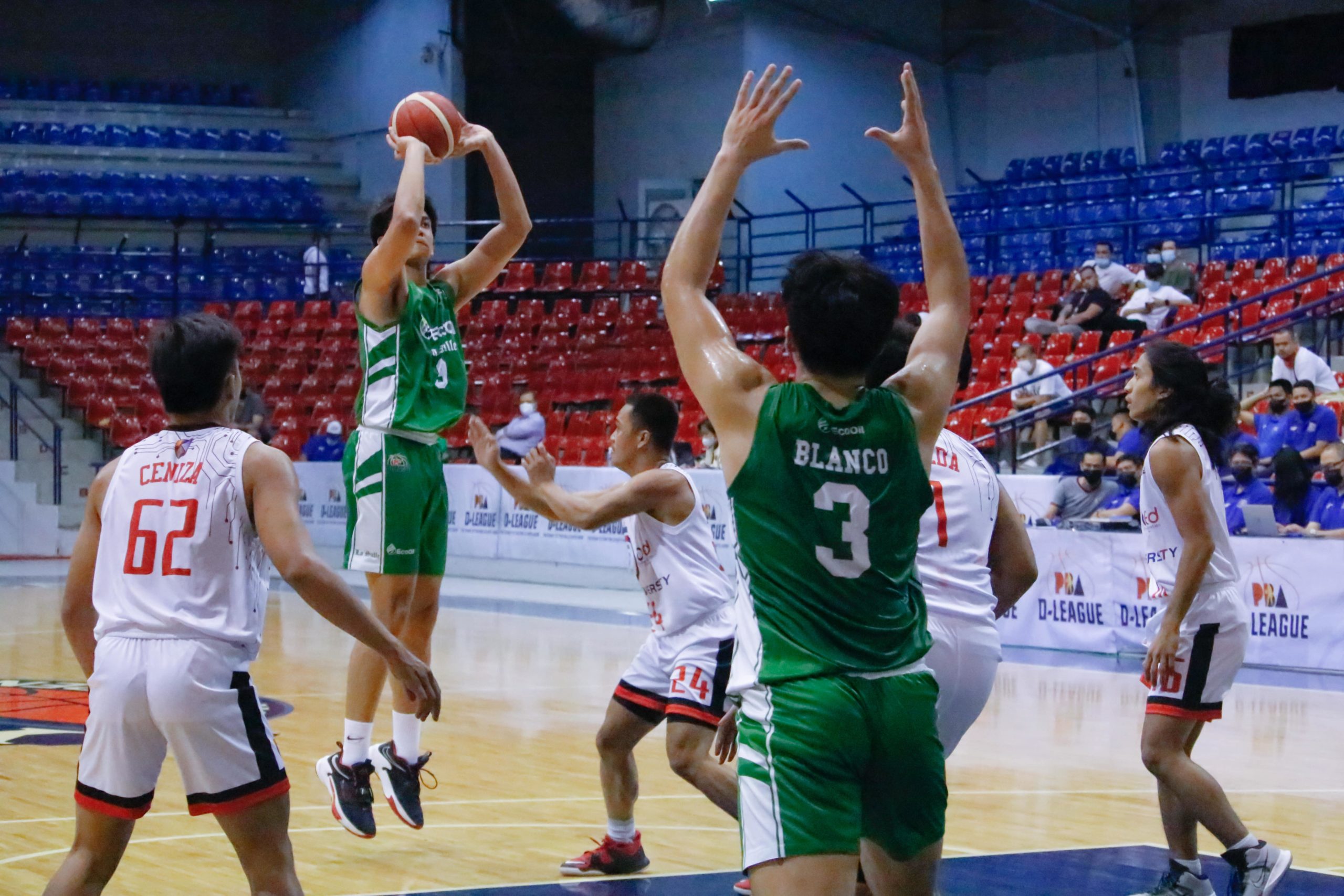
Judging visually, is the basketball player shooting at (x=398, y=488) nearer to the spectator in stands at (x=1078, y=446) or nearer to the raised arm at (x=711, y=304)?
the raised arm at (x=711, y=304)

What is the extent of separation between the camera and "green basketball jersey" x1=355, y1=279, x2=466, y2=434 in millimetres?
6043

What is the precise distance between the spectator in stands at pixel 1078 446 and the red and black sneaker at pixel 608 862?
27.1ft

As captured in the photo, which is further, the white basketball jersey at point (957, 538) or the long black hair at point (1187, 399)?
the long black hair at point (1187, 399)

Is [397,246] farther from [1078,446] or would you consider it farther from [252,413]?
[252,413]

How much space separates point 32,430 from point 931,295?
19.7 meters

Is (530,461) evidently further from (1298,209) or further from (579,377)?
(579,377)

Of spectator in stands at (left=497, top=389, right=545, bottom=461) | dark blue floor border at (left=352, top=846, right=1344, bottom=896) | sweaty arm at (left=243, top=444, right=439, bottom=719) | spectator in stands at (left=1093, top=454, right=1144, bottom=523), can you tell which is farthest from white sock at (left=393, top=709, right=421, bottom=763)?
spectator in stands at (left=497, top=389, right=545, bottom=461)

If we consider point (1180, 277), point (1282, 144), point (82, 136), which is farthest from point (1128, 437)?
point (82, 136)

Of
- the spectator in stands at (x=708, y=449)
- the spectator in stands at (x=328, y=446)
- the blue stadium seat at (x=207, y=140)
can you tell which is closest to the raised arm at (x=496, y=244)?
the spectator in stands at (x=708, y=449)

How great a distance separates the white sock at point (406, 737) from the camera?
242 inches

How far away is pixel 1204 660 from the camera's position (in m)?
5.50

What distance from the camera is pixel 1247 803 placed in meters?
7.29

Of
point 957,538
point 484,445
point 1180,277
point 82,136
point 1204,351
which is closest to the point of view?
point 957,538

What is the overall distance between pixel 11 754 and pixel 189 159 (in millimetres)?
20081
